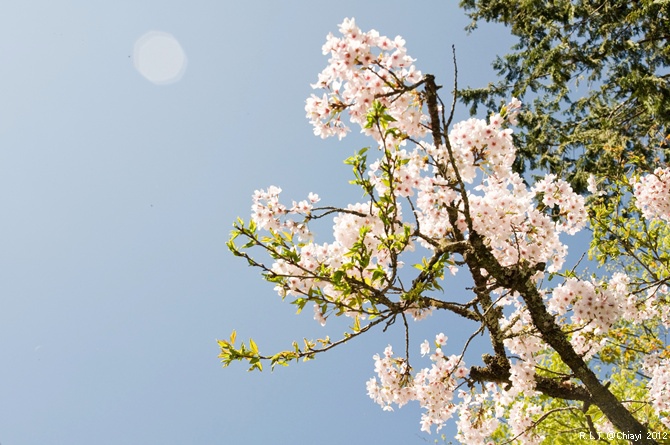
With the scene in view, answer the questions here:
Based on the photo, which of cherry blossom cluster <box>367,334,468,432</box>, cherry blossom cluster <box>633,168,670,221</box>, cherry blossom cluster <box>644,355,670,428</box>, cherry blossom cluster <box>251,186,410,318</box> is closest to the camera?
cherry blossom cluster <box>251,186,410,318</box>

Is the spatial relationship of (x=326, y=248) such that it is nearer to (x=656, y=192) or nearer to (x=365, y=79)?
(x=365, y=79)

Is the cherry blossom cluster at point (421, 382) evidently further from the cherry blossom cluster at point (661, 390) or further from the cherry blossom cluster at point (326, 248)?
the cherry blossom cluster at point (661, 390)

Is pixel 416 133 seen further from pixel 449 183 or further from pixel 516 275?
pixel 516 275

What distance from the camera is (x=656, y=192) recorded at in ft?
21.8

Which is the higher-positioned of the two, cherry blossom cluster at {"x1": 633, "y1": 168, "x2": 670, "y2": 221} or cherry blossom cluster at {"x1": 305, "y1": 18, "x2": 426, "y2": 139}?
cherry blossom cluster at {"x1": 633, "y1": 168, "x2": 670, "y2": 221}

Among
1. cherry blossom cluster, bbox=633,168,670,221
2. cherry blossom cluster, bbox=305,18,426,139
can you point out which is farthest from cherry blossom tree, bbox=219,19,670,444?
cherry blossom cluster, bbox=633,168,670,221

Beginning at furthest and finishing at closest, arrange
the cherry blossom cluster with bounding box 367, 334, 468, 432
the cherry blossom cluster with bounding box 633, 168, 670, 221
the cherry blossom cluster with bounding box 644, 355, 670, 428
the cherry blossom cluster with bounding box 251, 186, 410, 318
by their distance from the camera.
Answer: the cherry blossom cluster with bounding box 633, 168, 670, 221
the cherry blossom cluster with bounding box 644, 355, 670, 428
the cherry blossom cluster with bounding box 367, 334, 468, 432
the cherry blossom cluster with bounding box 251, 186, 410, 318

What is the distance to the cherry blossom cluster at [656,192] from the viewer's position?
6.61 metres

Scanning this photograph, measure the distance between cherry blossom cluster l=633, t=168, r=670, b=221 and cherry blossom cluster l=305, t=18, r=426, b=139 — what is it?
14.9 ft

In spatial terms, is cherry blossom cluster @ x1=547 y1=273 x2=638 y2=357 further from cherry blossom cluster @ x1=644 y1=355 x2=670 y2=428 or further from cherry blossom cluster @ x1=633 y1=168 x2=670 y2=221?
cherry blossom cluster @ x1=633 y1=168 x2=670 y2=221

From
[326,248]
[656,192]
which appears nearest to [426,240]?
[326,248]

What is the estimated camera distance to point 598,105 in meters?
11.6

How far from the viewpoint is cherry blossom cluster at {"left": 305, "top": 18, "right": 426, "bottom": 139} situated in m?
3.89

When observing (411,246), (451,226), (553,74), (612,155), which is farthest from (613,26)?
(411,246)
